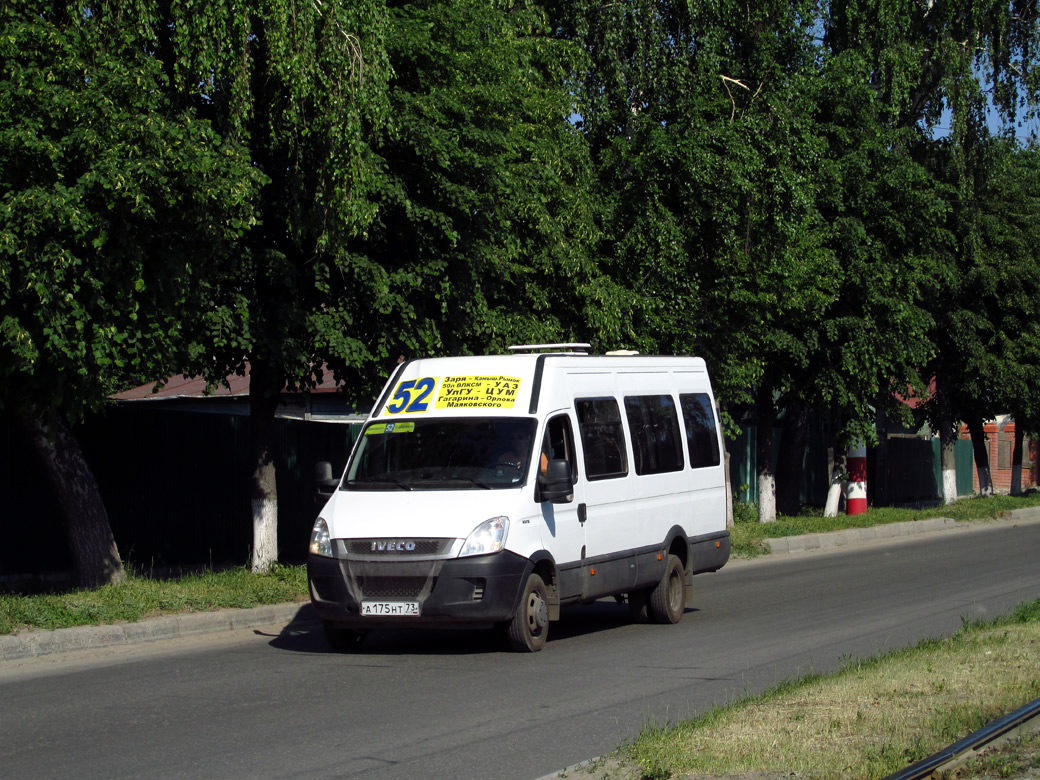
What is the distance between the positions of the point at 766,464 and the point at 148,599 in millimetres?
15273

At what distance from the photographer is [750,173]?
1819cm

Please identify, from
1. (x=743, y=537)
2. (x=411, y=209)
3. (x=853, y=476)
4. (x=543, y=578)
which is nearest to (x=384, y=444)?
(x=543, y=578)

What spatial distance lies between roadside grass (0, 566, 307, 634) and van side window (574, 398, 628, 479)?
11.9 ft

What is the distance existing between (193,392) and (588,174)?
47.9 ft

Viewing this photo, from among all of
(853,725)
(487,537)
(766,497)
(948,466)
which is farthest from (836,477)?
(853,725)

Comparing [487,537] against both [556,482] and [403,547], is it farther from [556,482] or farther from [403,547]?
[556,482]

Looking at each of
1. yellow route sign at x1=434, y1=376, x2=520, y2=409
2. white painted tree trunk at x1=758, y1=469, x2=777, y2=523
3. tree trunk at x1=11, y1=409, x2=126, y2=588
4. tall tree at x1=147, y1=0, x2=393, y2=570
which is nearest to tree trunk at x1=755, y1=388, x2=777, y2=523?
white painted tree trunk at x1=758, y1=469, x2=777, y2=523

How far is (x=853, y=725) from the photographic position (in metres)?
6.22

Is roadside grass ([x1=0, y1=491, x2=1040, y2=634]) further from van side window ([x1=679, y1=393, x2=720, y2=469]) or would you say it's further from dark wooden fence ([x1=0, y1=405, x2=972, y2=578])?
van side window ([x1=679, y1=393, x2=720, y2=469])

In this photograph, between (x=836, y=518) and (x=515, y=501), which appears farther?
(x=836, y=518)

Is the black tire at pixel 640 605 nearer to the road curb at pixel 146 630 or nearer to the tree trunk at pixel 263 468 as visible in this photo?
the road curb at pixel 146 630

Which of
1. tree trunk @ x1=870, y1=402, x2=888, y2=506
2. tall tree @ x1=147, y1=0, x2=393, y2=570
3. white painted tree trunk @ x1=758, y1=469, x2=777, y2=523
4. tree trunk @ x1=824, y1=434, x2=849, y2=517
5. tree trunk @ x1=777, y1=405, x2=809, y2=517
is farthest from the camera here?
tree trunk @ x1=870, y1=402, x2=888, y2=506

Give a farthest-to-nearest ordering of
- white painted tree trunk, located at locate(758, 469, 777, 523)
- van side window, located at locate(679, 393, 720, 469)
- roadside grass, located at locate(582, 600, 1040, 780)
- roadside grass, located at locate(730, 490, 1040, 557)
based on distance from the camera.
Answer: white painted tree trunk, located at locate(758, 469, 777, 523)
roadside grass, located at locate(730, 490, 1040, 557)
van side window, located at locate(679, 393, 720, 469)
roadside grass, located at locate(582, 600, 1040, 780)

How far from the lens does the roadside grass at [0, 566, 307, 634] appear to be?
10.6 meters
